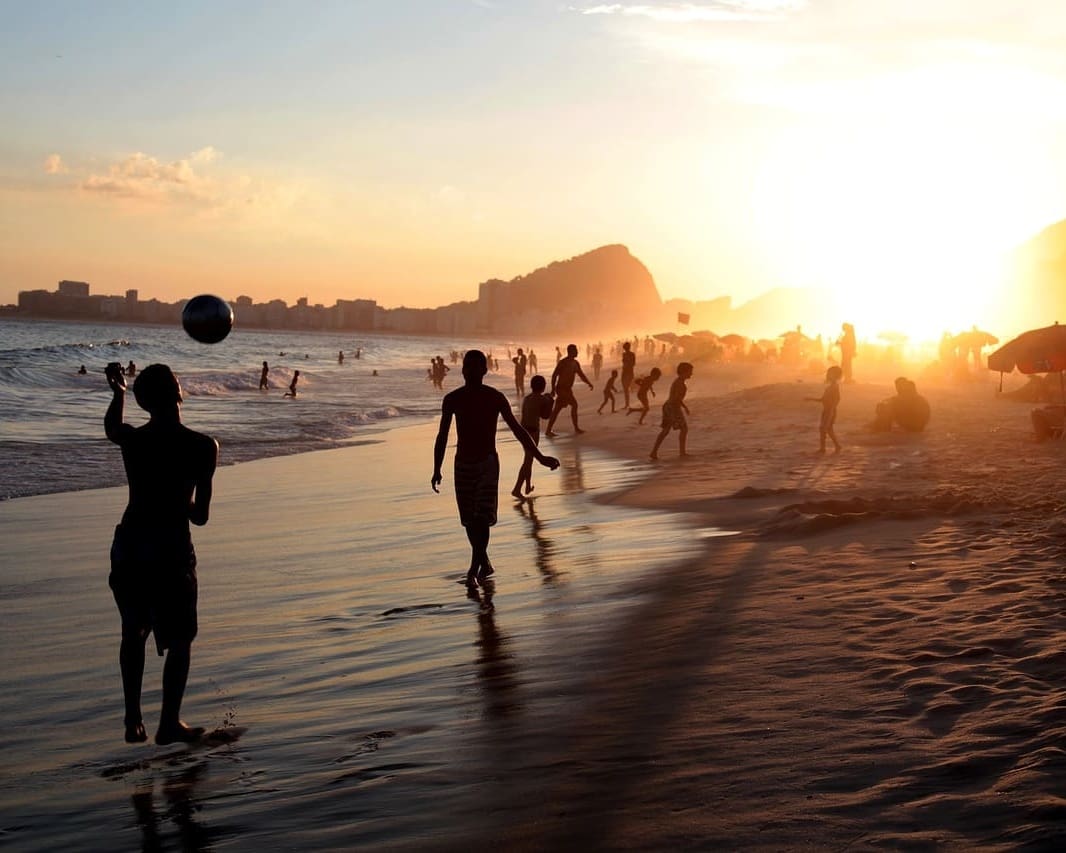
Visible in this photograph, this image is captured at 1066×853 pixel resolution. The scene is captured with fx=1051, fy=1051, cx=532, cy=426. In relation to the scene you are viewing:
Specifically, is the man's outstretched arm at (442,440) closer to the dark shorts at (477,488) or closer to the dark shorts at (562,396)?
the dark shorts at (477,488)

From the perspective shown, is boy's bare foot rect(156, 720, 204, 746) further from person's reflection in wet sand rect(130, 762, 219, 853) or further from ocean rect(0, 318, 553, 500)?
ocean rect(0, 318, 553, 500)

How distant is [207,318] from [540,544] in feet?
14.1

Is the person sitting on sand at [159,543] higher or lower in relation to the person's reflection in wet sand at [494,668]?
higher

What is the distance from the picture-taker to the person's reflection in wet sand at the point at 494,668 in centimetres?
522

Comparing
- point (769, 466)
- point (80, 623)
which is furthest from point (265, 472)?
point (80, 623)

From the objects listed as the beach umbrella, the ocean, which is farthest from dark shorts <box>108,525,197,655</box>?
the beach umbrella

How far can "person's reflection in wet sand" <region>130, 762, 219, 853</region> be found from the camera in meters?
3.81

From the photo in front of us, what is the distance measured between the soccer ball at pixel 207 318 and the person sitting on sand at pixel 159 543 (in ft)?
7.63

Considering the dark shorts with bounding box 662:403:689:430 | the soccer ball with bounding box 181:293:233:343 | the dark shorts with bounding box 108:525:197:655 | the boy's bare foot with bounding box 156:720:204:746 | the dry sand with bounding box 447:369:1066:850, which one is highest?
the soccer ball with bounding box 181:293:233:343

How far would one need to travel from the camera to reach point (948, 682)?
5.09 metres

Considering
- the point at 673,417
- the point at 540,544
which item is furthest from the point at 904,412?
the point at 540,544

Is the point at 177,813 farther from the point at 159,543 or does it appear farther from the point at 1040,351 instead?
the point at 1040,351

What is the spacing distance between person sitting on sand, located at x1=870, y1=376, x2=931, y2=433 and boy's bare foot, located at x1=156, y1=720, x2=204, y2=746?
16.8 m

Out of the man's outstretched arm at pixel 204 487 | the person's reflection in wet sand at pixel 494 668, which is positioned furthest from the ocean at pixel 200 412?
the man's outstretched arm at pixel 204 487
